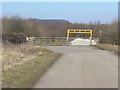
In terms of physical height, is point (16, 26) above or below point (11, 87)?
above

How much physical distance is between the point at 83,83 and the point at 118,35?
2713 centimetres

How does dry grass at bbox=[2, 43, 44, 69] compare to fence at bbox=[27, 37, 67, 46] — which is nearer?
dry grass at bbox=[2, 43, 44, 69]

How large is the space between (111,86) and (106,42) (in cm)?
3228

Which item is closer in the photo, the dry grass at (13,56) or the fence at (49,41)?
the dry grass at (13,56)

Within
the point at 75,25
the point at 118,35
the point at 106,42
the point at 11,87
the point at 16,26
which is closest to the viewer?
the point at 11,87

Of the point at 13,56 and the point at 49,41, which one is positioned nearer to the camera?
the point at 13,56

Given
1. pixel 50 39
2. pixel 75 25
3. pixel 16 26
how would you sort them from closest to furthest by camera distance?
pixel 50 39 → pixel 16 26 → pixel 75 25

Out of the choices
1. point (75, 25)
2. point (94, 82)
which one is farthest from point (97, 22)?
point (94, 82)

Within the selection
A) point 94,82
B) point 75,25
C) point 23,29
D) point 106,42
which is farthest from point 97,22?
point 94,82

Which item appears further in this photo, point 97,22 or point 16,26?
point 97,22

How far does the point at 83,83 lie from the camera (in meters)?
7.78

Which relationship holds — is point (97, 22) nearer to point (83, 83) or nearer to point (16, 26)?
point (16, 26)

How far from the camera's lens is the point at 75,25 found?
9844 centimetres

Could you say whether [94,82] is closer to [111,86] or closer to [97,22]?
[111,86]
